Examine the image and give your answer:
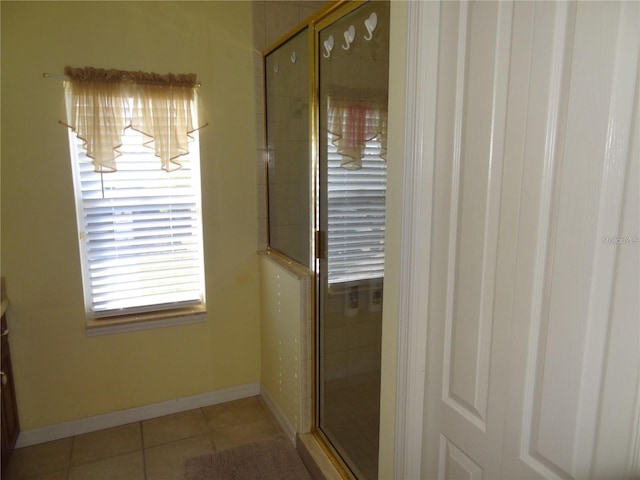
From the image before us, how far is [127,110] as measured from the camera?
Result: 7.57ft

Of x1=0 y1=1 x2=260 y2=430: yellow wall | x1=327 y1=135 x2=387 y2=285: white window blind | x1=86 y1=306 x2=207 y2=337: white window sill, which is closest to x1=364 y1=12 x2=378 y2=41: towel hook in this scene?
x1=327 y1=135 x2=387 y2=285: white window blind

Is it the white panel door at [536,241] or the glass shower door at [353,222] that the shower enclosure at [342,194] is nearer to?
the glass shower door at [353,222]

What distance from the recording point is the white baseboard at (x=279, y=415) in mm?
2404

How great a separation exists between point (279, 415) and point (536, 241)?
208 cm

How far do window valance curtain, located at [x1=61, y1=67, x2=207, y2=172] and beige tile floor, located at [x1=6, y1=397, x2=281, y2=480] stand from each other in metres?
1.51

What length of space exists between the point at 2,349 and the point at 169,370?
0.87 metres

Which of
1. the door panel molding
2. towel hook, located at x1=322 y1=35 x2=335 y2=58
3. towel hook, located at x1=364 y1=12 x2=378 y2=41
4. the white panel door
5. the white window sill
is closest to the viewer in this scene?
the white panel door

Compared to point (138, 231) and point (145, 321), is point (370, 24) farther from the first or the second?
point (145, 321)

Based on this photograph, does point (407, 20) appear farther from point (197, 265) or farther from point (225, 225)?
point (197, 265)

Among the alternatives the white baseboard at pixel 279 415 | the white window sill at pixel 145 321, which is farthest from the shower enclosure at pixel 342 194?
the white window sill at pixel 145 321

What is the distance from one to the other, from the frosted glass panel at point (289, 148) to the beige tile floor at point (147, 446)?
1074 mm

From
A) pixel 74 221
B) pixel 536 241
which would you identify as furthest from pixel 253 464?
pixel 536 241

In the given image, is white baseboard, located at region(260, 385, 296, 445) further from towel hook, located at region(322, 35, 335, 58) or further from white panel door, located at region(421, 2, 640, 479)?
towel hook, located at region(322, 35, 335, 58)

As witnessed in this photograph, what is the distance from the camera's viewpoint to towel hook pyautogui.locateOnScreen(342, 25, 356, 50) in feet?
5.77
